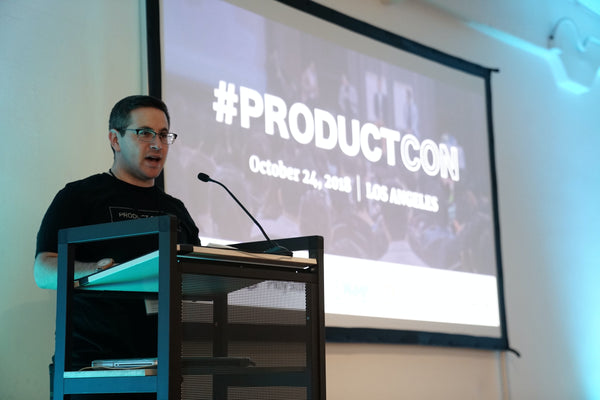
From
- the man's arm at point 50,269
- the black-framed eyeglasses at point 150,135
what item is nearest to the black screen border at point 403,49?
the black-framed eyeglasses at point 150,135

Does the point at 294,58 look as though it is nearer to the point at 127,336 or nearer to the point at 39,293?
→ the point at 39,293

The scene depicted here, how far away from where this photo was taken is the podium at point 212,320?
165 cm

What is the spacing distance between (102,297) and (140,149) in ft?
1.50

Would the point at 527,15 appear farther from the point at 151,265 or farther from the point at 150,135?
the point at 151,265

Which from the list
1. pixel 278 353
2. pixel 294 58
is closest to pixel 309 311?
pixel 278 353

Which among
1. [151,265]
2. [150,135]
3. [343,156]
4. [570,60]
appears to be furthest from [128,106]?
[570,60]

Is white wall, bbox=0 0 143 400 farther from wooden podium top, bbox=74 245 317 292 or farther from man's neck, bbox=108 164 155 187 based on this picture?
wooden podium top, bbox=74 245 317 292

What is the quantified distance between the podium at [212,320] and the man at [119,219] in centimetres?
19

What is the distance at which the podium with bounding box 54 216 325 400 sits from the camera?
64.8 inches

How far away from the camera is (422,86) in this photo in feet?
16.2

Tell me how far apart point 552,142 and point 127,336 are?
4377 mm

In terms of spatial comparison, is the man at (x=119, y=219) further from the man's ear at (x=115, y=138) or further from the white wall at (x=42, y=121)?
the white wall at (x=42, y=121)

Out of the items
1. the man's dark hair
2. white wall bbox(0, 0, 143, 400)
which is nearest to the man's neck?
the man's dark hair

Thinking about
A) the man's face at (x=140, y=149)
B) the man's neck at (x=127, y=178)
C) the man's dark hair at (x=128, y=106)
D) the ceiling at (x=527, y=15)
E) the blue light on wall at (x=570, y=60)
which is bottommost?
the man's neck at (x=127, y=178)
